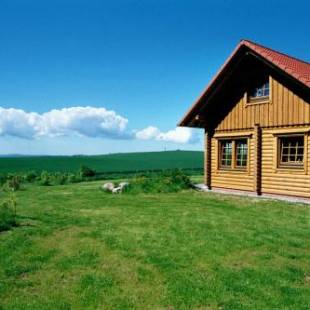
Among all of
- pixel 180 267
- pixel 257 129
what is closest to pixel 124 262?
pixel 180 267

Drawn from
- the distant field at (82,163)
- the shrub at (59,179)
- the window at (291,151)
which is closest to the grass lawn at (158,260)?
the window at (291,151)

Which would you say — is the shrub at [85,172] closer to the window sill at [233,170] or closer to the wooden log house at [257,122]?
the wooden log house at [257,122]

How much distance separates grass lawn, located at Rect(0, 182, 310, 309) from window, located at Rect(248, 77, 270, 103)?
539 centimetres

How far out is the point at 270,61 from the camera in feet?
47.5

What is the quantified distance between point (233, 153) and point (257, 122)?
82.5 inches

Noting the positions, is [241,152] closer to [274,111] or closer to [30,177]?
[274,111]

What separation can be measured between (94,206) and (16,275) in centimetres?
793

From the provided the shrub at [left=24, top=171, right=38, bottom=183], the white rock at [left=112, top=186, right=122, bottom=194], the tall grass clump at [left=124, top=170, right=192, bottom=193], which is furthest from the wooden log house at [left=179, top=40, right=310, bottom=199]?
the shrub at [left=24, top=171, right=38, bottom=183]

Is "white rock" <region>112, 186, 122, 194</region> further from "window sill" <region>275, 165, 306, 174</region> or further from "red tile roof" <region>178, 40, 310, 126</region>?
"window sill" <region>275, 165, 306, 174</region>

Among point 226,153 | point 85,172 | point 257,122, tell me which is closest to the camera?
point 257,122

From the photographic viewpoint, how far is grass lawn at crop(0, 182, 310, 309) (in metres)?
5.50

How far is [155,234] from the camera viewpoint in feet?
30.8

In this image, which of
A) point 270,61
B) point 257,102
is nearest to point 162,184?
point 257,102

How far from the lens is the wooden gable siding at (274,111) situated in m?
14.4
